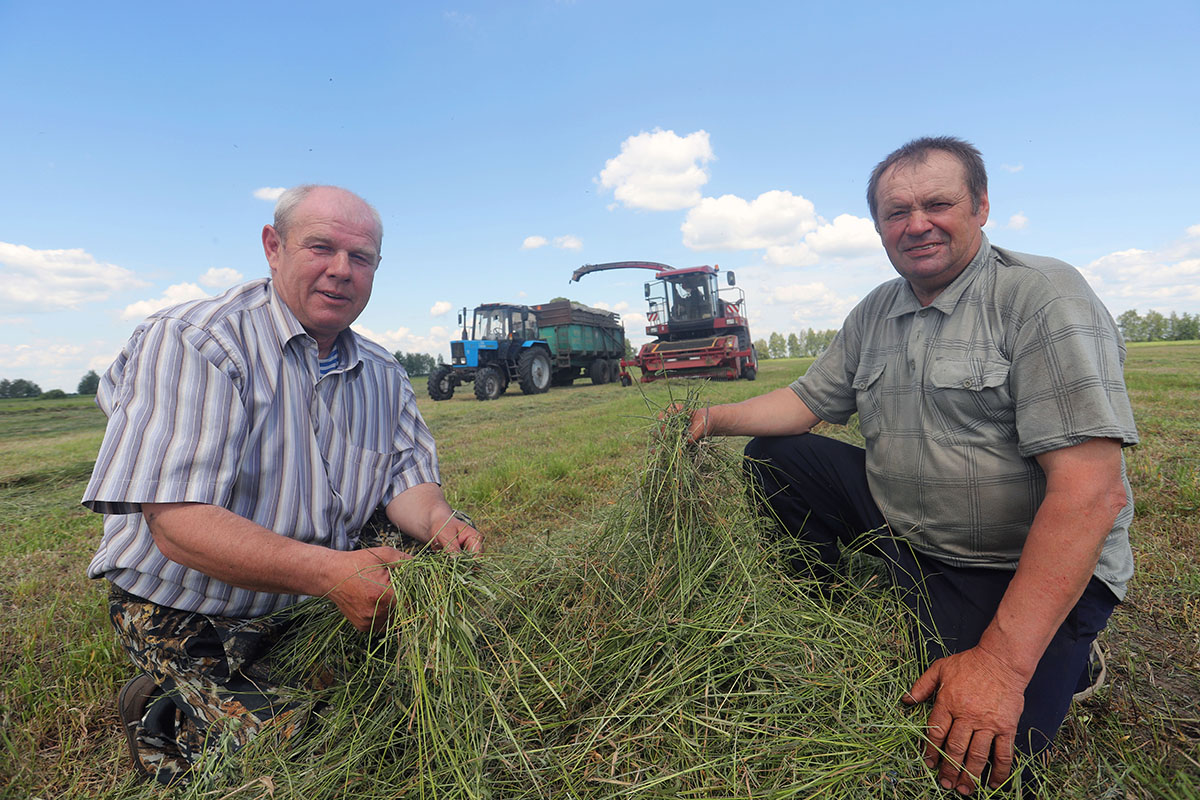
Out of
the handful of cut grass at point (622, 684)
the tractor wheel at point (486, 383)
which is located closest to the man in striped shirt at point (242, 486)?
the handful of cut grass at point (622, 684)

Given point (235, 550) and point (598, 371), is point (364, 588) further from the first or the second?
point (598, 371)

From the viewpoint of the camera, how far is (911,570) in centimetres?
173

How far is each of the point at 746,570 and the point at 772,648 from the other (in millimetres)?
208

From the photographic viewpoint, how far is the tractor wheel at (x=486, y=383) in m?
14.6

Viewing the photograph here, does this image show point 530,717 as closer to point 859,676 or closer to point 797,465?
point 859,676

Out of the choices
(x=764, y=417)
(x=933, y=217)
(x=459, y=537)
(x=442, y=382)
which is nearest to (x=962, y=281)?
(x=933, y=217)

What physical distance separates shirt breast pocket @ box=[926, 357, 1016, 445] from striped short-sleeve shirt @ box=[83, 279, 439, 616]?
1736mm

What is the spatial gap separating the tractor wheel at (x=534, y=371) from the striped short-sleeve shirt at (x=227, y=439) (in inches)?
527

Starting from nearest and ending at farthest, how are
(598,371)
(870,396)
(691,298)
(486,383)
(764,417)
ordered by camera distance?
(870,396) → (764,417) → (486,383) → (691,298) → (598,371)

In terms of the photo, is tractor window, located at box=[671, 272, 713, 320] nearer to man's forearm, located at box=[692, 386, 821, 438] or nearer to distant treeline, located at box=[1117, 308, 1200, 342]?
man's forearm, located at box=[692, 386, 821, 438]

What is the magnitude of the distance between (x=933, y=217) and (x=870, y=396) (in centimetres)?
54

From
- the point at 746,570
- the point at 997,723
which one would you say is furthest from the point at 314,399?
the point at 997,723

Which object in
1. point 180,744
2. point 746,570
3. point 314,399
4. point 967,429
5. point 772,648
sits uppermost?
point 314,399

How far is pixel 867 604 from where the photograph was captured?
5.81 ft
